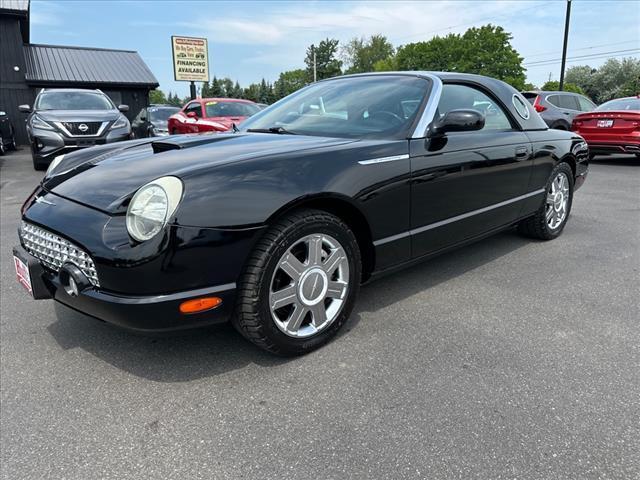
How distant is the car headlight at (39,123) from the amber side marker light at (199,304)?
8.27 m

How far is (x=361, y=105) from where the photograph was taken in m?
2.99

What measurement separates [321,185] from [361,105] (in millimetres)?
1012

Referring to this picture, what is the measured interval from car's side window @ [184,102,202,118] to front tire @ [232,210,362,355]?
8279 mm

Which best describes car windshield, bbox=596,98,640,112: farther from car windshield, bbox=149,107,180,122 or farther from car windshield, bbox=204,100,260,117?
car windshield, bbox=149,107,180,122

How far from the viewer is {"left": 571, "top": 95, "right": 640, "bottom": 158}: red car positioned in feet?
30.3

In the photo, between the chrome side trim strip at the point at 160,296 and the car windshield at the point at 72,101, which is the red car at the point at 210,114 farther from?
the chrome side trim strip at the point at 160,296

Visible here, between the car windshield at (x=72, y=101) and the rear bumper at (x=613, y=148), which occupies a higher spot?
the car windshield at (x=72, y=101)

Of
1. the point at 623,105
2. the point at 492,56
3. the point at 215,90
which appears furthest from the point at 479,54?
the point at 623,105

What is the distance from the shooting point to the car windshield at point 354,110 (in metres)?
2.79

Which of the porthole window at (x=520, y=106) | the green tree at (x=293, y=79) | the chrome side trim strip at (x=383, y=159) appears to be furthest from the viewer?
the green tree at (x=293, y=79)

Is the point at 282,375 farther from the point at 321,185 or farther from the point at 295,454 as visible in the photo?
the point at 321,185

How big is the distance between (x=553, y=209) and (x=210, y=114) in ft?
24.3

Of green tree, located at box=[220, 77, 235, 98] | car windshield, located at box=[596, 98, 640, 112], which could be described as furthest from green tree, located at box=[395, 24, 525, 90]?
car windshield, located at box=[596, 98, 640, 112]

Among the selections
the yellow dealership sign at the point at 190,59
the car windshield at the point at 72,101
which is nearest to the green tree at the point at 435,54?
the yellow dealership sign at the point at 190,59
